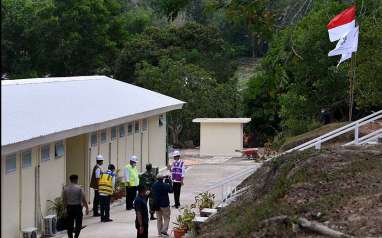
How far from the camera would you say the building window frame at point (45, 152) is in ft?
58.8

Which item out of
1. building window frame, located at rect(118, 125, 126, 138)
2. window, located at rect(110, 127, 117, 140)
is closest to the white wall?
building window frame, located at rect(118, 125, 126, 138)

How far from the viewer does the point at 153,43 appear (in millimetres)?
51531

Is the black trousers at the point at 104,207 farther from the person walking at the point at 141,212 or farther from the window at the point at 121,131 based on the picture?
the window at the point at 121,131

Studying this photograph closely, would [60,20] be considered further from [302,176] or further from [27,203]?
[302,176]

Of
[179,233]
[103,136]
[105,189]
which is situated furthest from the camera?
[103,136]

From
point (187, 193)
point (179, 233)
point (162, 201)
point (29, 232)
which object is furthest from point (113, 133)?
point (179, 233)

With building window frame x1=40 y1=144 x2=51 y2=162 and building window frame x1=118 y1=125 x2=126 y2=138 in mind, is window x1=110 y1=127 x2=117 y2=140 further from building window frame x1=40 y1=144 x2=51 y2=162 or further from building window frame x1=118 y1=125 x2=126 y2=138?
building window frame x1=40 y1=144 x2=51 y2=162

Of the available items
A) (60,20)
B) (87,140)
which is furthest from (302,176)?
(60,20)

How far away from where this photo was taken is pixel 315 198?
12.3m

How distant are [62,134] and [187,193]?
7638 mm

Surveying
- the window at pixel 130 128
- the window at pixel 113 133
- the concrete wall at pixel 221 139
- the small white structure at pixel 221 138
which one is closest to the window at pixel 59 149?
the window at pixel 113 133

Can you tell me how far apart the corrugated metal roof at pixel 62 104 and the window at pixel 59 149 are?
0.57m

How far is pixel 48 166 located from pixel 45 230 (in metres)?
1.71

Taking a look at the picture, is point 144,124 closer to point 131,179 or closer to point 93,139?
point 93,139
